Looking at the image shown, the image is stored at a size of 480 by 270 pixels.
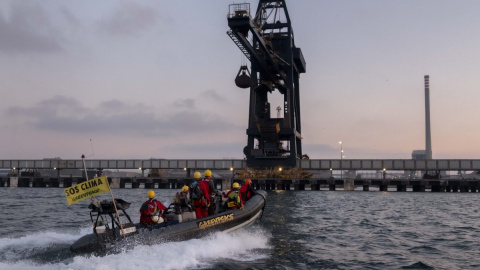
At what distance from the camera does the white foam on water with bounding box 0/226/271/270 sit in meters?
10.6

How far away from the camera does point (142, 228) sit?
1273 centimetres

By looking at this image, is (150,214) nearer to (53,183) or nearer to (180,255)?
(180,255)

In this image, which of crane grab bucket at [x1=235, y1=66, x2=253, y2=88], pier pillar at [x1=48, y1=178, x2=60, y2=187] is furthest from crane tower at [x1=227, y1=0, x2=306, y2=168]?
pier pillar at [x1=48, y1=178, x2=60, y2=187]

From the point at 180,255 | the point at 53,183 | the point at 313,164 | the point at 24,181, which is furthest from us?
the point at 24,181

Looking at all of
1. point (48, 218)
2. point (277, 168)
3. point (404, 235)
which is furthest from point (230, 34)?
point (404, 235)

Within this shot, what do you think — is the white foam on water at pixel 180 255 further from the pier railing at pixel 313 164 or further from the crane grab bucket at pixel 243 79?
the pier railing at pixel 313 164

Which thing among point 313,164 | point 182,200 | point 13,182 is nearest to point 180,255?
point 182,200

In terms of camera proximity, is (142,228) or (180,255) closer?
(180,255)

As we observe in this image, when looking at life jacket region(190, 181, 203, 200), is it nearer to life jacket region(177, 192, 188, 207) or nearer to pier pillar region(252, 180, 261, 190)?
→ life jacket region(177, 192, 188, 207)

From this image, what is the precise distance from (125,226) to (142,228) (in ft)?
2.42

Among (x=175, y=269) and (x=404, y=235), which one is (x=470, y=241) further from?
(x=175, y=269)

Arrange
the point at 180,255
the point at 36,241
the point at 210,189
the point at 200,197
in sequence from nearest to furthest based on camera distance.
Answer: the point at 180,255 < the point at 36,241 < the point at 200,197 < the point at 210,189

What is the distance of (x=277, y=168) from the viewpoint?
68.4 metres

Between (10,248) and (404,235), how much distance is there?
14920 mm
